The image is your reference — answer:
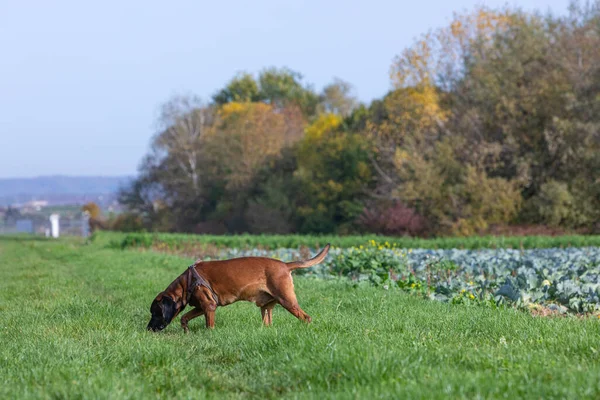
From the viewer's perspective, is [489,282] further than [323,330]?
Yes

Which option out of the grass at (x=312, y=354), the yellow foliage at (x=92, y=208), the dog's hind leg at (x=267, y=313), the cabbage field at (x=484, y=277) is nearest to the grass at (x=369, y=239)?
the cabbage field at (x=484, y=277)

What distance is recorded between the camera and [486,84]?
47.3m

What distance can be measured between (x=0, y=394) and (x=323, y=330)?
147 inches

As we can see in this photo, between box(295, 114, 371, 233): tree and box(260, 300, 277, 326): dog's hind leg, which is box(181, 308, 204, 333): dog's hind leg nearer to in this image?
box(260, 300, 277, 326): dog's hind leg

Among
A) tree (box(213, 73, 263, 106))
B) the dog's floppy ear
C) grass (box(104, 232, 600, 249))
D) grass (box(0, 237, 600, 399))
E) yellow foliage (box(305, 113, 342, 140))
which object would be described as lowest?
→ grass (box(104, 232, 600, 249))

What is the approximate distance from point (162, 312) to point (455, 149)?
4072 centimetres

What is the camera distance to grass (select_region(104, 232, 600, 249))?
30647mm

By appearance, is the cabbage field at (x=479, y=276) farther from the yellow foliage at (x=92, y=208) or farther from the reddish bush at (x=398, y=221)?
the yellow foliage at (x=92, y=208)

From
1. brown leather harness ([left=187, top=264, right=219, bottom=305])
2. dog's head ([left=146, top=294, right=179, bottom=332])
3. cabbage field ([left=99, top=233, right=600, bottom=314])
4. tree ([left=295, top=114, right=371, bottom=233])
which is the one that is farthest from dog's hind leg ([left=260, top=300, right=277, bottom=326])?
tree ([left=295, top=114, right=371, bottom=233])

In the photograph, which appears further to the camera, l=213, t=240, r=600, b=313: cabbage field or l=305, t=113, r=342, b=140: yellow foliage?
l=305, t=113, r=342, b=140: yellow foliage

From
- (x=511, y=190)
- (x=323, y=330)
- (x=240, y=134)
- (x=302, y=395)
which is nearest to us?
(x=302, y=395)

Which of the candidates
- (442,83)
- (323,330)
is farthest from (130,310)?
(442,83)

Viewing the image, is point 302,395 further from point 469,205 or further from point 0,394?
point 469,205

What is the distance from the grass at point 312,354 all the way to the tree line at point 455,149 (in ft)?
114
